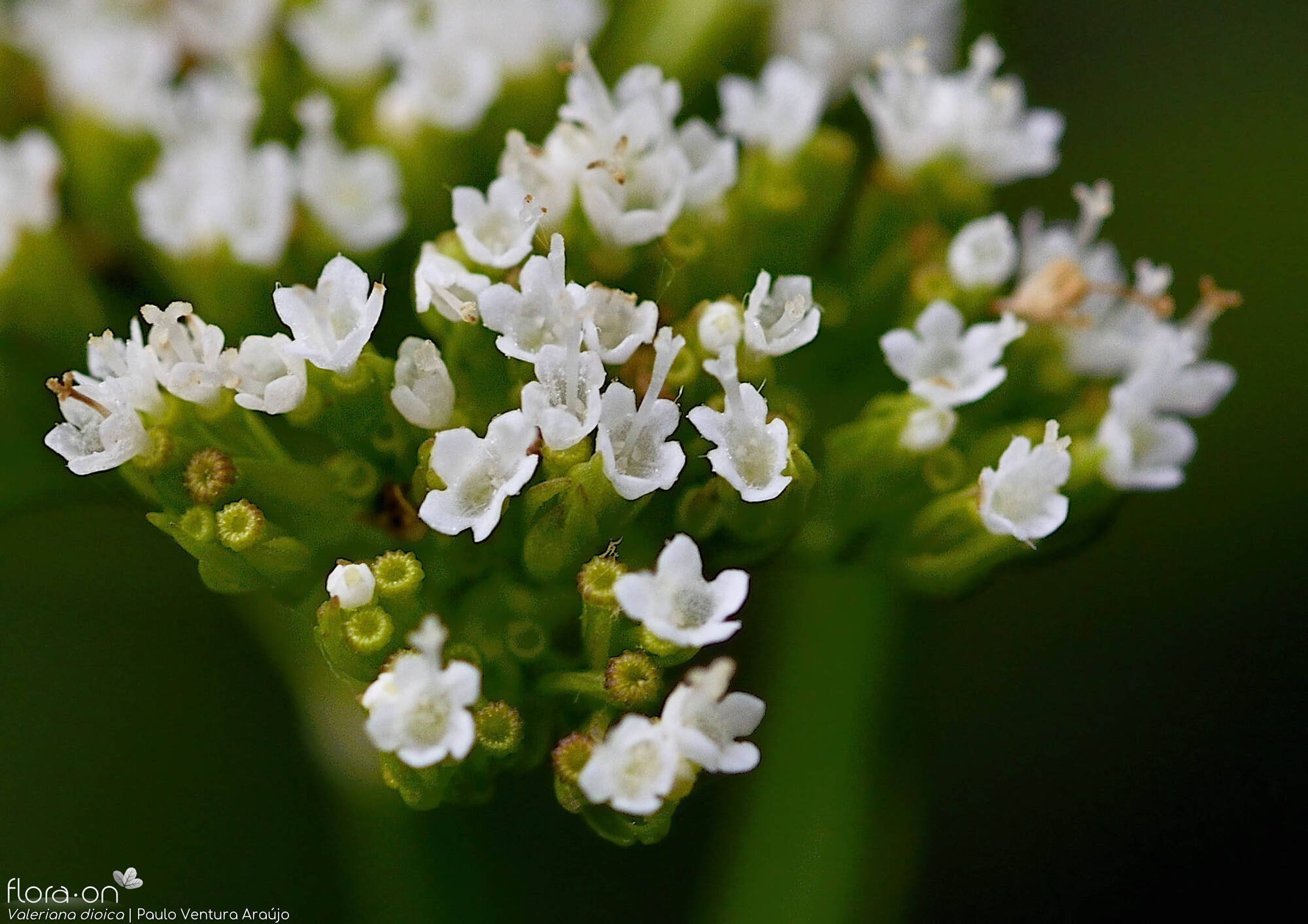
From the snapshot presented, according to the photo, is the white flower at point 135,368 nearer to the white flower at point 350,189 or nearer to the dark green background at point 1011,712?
the white flower at point 350,189

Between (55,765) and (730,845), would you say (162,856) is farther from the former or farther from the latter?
(730,845)

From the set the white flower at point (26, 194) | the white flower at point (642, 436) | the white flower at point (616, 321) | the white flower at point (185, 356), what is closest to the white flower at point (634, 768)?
the white flower at point (642, 436)

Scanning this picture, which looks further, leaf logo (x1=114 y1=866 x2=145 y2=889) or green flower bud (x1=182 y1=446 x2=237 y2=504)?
leaf logo (x1=114 y1=866 x2=145 y2=889)

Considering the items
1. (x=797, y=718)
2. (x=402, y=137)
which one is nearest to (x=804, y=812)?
(x=797, y=718)

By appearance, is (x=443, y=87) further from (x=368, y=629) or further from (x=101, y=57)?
(x=368, y=629)

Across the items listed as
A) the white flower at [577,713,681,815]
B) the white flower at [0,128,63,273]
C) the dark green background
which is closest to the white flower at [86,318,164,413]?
the white flower at [0,128,63,273]

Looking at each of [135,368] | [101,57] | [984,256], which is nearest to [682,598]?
[135,368]

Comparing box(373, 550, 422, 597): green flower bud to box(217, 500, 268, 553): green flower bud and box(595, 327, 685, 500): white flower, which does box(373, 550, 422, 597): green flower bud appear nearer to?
box(217, 500, 268, 553): green flower bud

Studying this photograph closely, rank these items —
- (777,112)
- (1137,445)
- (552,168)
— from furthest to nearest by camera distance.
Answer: (777,112), (1137,445), (552,168)
